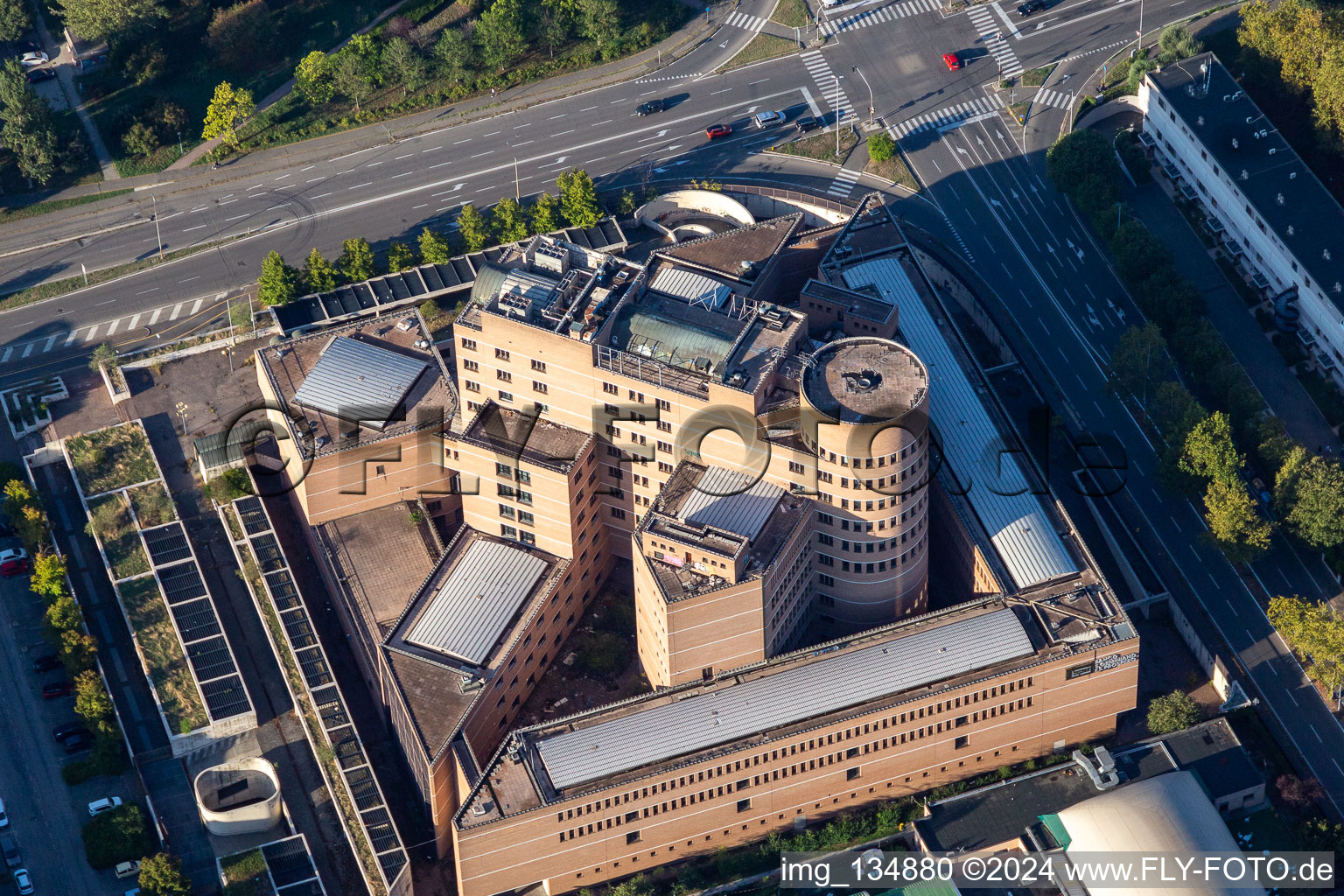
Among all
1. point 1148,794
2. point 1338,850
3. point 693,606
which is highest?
point 693,606

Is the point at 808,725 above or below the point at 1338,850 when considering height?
above

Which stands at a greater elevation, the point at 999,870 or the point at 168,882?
the point at 168,882

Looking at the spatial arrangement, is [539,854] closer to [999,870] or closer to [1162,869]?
[999,870]

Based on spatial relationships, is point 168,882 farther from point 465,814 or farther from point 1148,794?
point 1148,794

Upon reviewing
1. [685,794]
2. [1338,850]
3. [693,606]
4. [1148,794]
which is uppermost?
[693,606]

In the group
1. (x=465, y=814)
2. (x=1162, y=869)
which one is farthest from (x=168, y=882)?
(x=1162, y=869)

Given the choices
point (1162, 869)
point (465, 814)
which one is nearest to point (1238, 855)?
point (1162, 869)
